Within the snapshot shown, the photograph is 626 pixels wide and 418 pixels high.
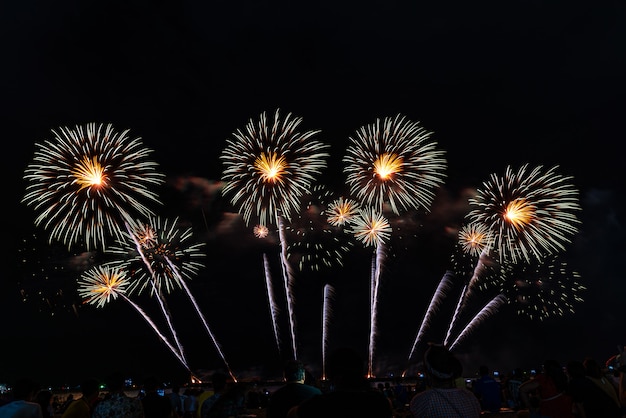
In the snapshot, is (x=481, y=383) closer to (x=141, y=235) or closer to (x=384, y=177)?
(x=384, y=177)

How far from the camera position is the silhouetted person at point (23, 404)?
7852 millimetres

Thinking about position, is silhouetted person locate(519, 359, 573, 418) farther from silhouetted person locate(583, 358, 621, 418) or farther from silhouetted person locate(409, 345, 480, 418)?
silhouetted person locate(409, 345, 480, 418)

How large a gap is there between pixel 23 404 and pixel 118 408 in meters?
1.62

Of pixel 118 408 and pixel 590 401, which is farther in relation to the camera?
pixel 118 408

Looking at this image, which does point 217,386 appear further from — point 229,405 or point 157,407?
point 229,405

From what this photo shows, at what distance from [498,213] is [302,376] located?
91.4 ft

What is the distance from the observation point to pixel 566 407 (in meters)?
8.11

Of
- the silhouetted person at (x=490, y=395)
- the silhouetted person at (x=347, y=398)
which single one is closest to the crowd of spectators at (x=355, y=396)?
the silhouetted person at (x=347, y=398)

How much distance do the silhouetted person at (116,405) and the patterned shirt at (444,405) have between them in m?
4.62

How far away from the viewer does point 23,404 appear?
26.3 ft

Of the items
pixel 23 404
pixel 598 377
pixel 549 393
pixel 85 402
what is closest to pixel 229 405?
pixel 85 402

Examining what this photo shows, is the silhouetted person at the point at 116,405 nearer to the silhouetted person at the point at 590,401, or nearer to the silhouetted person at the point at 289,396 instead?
the silhouetted person at the point at 289,396

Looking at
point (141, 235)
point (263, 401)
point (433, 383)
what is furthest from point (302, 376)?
point (141, 235)

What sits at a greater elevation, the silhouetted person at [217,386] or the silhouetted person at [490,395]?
the silhouetted person at [217,386]
